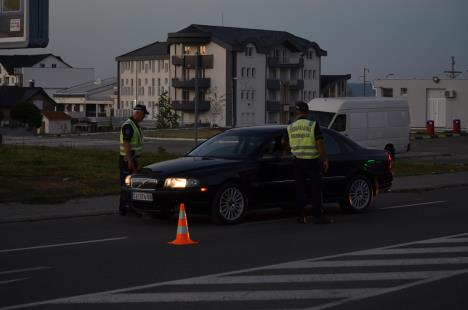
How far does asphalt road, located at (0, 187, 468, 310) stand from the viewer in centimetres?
821

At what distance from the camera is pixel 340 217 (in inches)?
603

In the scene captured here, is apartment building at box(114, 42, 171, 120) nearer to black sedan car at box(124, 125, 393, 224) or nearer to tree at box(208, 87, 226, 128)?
tree at box(208, 87, 226, 128)

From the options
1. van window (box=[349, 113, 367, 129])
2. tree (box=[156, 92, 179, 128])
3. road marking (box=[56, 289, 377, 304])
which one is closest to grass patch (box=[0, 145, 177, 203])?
road marking (box=[56, 289, 377, 304])

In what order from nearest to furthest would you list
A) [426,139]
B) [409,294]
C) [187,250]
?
[409,294]
[187,250]
[426,139]

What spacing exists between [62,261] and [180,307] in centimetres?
298

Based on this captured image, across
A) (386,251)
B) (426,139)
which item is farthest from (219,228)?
(426,139)

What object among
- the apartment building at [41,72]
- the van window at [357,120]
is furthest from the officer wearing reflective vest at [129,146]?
the apartment building at [41,72]

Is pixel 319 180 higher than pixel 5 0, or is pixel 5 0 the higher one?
pixel 5 0

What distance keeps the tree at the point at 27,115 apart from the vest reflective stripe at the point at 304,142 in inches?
2663

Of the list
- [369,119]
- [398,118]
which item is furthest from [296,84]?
[369,119]

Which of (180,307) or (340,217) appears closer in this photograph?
(180,307)

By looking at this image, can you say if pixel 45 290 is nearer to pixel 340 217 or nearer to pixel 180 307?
pixel 180 307

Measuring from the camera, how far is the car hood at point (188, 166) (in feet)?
45.0

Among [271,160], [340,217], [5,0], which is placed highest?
[5,0]
